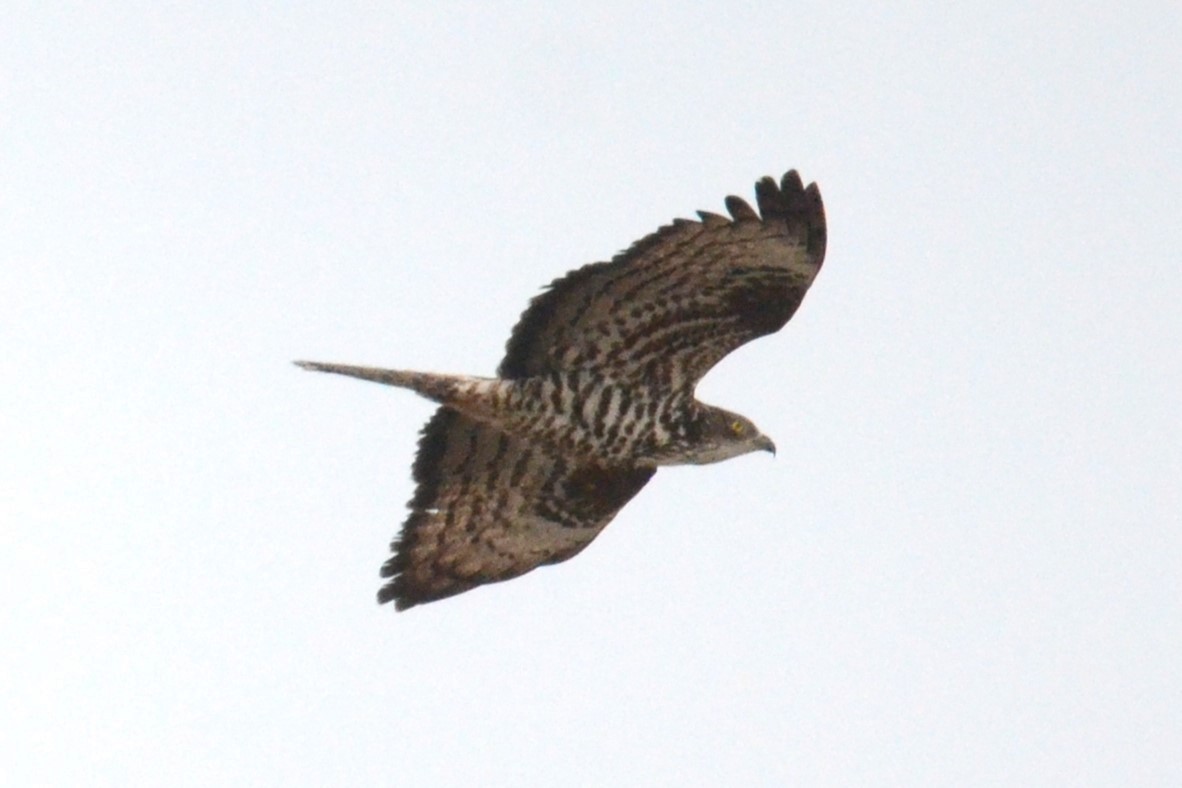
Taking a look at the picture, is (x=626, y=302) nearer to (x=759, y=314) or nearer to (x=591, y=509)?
(x=759, y=314)

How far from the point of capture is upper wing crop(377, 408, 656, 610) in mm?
13773

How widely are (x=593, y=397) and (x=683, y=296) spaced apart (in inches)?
32.1

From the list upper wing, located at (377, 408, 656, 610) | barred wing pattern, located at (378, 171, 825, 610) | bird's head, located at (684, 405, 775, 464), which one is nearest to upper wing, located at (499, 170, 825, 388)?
barred wing pattern, located at (378, 171, 825, 610)

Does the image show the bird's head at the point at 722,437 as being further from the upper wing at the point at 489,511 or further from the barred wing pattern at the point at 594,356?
the upper wing at the point at 489,511

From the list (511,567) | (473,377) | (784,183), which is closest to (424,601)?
(511,567)

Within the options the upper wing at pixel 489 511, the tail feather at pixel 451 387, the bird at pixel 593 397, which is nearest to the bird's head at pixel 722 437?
the bird at pixel 593 397

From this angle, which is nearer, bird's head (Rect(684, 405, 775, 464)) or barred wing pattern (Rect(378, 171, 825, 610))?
barred wing pattern (Rect(378, 171, 825, 610))

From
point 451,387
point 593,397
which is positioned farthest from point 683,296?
point 451,387

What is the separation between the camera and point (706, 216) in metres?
12.4

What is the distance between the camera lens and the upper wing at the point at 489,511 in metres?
13.8

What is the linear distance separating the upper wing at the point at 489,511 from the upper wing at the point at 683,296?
786 mm

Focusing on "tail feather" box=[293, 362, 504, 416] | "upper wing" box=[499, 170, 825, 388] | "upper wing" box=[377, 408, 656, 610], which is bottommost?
"upper wing" box=[377, 408, 656, 610]

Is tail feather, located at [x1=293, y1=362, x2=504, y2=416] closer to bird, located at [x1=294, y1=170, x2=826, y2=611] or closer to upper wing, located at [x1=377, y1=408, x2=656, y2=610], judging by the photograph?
bird, located at [x1=294, y1=170, x2=826, y2=611]

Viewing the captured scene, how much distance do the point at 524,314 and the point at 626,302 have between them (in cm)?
55
